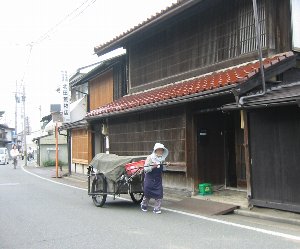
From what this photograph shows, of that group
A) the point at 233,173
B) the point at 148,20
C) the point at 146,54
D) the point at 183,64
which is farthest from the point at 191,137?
the point at 146,54

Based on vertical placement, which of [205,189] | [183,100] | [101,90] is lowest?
[205,189]

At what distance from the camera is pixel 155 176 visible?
10.5 metres

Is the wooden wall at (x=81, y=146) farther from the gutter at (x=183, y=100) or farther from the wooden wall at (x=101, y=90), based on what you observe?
the gutter at (x=183, y=100)

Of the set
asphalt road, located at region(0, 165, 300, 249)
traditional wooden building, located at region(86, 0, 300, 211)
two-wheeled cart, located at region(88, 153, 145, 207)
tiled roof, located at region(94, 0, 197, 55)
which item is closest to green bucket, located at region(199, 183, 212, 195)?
traditional wooden building, located at region(86, 0, 300, 211)

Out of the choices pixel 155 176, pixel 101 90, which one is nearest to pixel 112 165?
pixel 155 176

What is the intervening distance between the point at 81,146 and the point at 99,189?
43.8 ft

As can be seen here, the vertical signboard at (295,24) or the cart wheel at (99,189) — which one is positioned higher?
the vertical signboard at (295,24)

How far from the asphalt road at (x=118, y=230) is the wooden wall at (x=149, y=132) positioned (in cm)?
273

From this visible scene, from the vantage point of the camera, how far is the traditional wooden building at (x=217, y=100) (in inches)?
363

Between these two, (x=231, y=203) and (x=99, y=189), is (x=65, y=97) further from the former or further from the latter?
(x=231, y=203)

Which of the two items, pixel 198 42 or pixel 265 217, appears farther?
pixel 198 42

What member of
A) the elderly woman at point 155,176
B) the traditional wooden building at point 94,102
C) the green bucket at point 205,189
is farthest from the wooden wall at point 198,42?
the elderly woman at point 155,176

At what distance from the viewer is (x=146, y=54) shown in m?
17.5

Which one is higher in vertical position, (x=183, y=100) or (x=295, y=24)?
(x=295, y=24)
